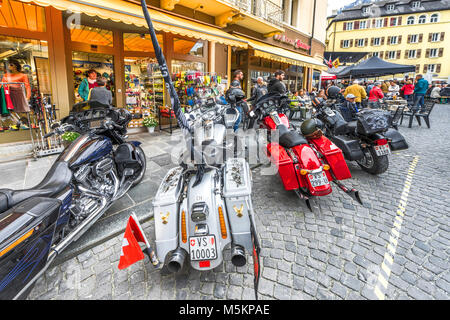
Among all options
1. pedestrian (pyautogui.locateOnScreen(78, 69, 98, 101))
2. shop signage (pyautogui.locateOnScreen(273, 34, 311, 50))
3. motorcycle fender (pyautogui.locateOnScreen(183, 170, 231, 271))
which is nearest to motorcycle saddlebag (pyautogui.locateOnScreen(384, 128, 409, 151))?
motorcycle fender (pyautogui.locateOnScreen(183, 170, 231, 271))

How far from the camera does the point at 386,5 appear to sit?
42.4 metres

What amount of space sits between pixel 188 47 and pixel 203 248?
8.44 m

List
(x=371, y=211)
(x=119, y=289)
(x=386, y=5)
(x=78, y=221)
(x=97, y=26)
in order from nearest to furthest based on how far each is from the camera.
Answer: (x=119, y=289) → (x=78, y=221) → (x=371, y=211) → (x=97, y=26) → (x=386, y=5)

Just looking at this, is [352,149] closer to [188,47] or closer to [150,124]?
[150,124]

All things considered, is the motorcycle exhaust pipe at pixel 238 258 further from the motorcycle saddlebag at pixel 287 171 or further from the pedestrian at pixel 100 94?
the pedestrian at pixel 100 94

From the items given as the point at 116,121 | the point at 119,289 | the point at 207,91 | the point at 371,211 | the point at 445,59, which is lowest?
the point at 119,289

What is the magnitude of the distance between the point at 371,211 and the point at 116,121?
3827 mm

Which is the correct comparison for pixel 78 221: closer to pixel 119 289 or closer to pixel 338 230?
pixel 119 289

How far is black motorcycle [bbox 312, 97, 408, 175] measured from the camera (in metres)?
3.82

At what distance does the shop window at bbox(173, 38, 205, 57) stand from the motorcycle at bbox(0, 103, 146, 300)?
561 centimetres

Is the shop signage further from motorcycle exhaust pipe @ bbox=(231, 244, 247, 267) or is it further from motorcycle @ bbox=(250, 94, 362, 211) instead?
motorcycle exhaust pipe @ bbox=(231, 244, 247, 267)

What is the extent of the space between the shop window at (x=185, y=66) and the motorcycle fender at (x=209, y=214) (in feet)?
23.3

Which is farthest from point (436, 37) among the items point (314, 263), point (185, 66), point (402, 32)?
point (314, 263)
